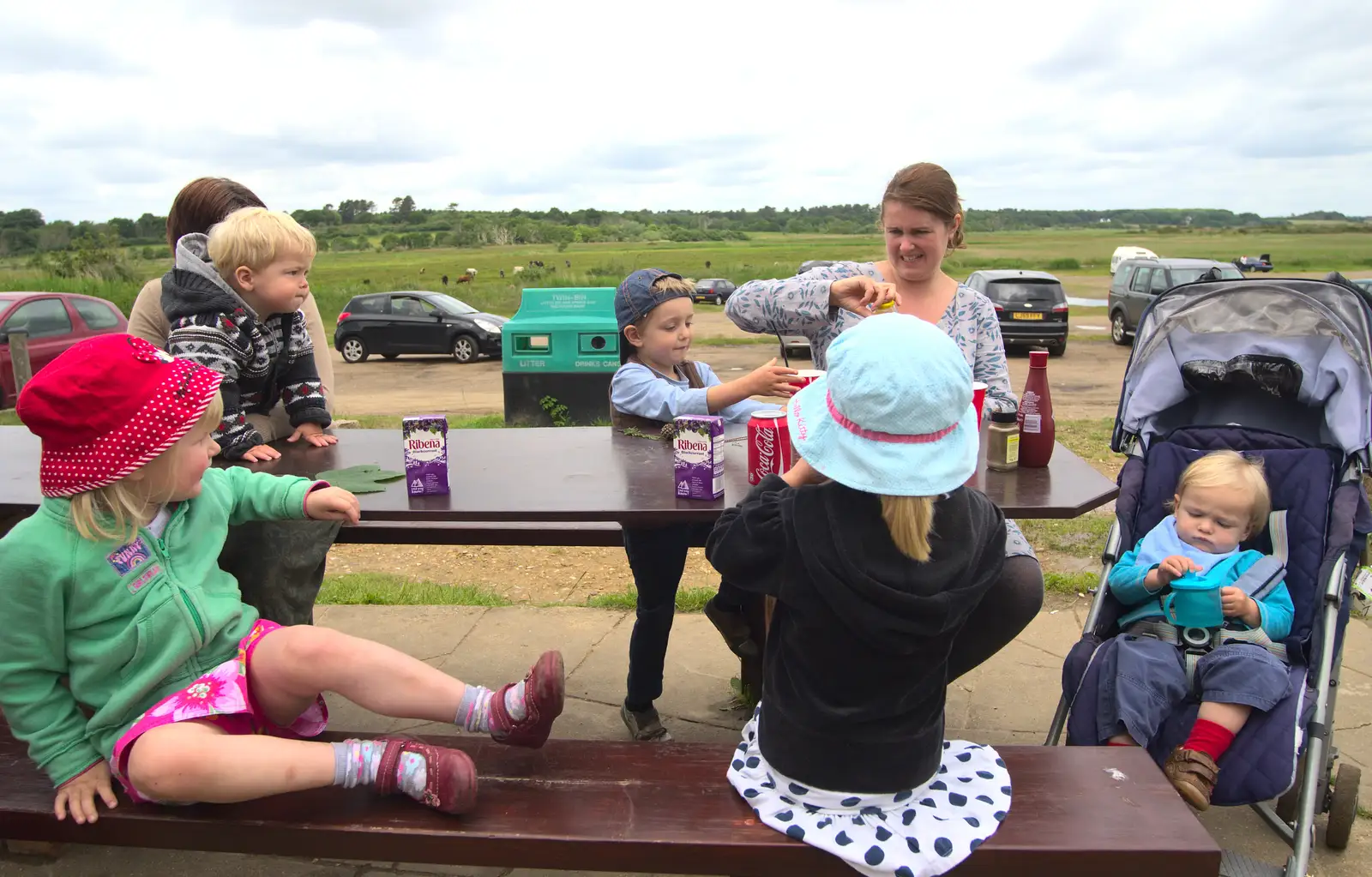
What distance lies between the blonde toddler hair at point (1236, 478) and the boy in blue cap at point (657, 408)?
52.7 inches

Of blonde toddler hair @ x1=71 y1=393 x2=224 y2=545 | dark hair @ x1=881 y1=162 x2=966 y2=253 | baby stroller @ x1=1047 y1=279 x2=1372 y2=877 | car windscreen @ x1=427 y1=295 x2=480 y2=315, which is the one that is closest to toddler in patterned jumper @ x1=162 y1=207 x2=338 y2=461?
blonde toddler hair @ x1=71 y1=393 x2=224 y2=545

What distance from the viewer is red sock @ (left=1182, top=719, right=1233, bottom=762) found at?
2582 mm

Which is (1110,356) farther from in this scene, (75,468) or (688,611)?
(75,468)

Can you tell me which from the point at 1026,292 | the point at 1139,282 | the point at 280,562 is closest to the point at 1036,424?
the point at 280,562

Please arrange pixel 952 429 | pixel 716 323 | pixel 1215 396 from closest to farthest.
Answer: pixel 952 429 < pixel 1215 396 < pixel 716 323

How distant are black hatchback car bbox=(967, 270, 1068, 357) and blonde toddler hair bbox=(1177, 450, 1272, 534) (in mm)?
15470

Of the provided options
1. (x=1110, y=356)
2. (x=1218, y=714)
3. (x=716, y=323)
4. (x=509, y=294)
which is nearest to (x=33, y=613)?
(x=1218, y=714)

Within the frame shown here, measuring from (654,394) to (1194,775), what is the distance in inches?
75.0

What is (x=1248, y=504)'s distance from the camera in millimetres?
2984

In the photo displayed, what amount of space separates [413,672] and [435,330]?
17.7m

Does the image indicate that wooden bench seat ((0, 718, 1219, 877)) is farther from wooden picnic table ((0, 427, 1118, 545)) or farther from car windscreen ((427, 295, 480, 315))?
car windscreen ((427, 295, 480, 315))

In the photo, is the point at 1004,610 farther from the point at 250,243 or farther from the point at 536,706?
the point at 250,243

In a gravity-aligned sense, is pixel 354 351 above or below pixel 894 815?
below

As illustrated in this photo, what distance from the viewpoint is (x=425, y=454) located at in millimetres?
2746
